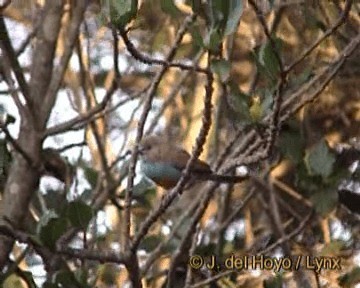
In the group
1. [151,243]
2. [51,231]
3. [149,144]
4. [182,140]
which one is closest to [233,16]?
[51,231]

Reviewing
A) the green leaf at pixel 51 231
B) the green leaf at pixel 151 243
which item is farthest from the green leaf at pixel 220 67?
the green leaf at pixel 151 243

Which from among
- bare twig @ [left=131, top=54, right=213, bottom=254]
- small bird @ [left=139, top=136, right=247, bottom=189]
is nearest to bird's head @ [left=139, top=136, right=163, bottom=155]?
small bird @ [left=139, top=136, right=247, bottom=189]

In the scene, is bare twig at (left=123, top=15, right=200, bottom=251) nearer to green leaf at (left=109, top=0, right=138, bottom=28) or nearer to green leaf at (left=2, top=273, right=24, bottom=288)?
green leaf at (left=109, top=0, right=138, bottom=28)

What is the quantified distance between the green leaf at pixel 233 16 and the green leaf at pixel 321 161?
0.50m

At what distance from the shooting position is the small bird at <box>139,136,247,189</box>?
89 cm

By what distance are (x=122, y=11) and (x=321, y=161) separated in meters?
0.57

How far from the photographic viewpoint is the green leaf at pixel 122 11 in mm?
699

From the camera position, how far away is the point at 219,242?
1.37 m

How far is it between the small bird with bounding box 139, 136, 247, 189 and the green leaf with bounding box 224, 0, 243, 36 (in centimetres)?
20

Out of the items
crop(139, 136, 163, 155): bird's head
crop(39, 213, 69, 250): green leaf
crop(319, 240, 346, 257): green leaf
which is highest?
crop(139, 136, 163, 155): bird's head

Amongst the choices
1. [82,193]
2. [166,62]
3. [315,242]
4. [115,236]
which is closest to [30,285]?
[166,62]

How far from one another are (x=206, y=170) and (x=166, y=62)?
195 mm

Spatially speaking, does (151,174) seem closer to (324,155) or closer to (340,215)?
(324,155)

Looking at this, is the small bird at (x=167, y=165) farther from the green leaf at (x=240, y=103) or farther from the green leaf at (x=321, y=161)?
the green leaf at (x=321, y=161)
